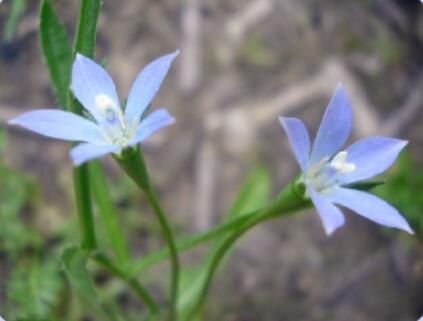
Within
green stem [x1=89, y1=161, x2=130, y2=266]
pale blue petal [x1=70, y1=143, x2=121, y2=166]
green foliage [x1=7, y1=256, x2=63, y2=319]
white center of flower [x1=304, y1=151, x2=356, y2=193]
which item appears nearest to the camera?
pale blue petal [x1=70, y1=143, x2=121, y2=166]

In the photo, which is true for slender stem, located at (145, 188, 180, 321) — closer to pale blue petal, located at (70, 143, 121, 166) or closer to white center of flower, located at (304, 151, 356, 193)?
pale blue petal, located at (70, 143, 121, 166)

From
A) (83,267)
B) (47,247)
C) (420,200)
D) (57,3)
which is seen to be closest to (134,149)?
(83,267)

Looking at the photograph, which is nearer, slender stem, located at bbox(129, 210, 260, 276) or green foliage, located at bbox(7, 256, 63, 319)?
slender stem, located at bbox(129, 210, 260, 276)

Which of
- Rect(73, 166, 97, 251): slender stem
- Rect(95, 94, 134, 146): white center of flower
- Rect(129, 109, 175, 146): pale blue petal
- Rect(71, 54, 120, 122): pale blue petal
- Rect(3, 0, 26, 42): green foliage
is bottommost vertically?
Rect(73, 166, 97, 251): slender stem

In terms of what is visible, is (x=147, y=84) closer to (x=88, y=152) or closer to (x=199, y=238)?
(x=88, y=152)

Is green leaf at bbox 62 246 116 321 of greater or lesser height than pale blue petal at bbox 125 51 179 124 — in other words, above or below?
below

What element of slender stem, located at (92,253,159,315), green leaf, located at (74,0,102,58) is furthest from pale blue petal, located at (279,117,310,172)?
slender stem, located at (92,253,159,315)

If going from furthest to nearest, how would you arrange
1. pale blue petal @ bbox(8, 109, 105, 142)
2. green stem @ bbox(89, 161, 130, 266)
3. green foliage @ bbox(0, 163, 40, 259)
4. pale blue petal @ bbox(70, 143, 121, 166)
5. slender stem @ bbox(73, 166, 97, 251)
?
green foliage @ bbox(0, 163, 40, 259) → green stem @ bbox(89, 161, 130, 266) → slender stem @ bbox(73, 166, 97, 251) → pale blue petal @ bbox(8, 109, 105, 142) → pale blue petal @ bbox(70, 143, 121, 166)
